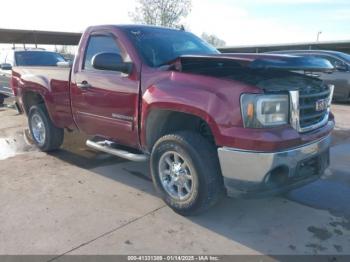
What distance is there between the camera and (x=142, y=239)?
11.4ft

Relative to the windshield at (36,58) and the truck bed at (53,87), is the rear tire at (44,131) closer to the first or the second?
the truck bed at (53,87)

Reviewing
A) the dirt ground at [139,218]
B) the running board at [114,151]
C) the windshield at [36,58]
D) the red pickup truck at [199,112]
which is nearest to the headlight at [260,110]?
the red pickup truck at [199,112]

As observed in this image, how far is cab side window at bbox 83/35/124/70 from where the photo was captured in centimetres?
464

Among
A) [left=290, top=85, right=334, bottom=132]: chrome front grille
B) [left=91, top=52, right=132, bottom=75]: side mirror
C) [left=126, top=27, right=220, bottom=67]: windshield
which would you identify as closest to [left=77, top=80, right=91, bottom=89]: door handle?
[left=91, top=52, right=132, bottom=75]: side mirror

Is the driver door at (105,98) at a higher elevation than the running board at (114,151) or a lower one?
higher

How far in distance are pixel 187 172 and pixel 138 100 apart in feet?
3.24

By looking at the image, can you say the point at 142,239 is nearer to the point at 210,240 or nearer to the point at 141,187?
the point at 210,240

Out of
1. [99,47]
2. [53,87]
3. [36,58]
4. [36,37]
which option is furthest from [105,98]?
[36,37]

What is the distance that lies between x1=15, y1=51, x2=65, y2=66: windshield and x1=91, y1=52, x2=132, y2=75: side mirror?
7.36 metres

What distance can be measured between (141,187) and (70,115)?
59.9 inches

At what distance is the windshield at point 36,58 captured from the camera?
10930mm

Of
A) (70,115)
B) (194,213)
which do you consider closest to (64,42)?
(70,115)

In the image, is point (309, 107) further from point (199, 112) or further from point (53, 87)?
point (53, 87)

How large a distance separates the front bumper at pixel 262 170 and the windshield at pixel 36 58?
8793mm
